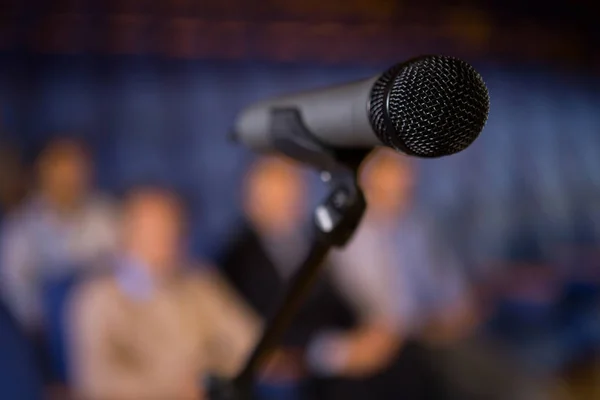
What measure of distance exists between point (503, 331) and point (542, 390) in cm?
28

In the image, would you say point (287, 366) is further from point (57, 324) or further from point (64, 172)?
point (64, 172)

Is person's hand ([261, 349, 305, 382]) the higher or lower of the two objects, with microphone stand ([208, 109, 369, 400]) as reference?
lower

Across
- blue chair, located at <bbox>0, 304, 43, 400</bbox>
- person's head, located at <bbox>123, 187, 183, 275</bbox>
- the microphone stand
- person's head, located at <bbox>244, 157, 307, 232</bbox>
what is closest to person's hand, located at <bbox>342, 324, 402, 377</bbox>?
person's head, located at <bbox>244, 157, 307, 232</bbox>

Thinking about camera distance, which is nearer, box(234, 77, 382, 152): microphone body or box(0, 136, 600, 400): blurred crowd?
box(234, 77, 382, 152): microphone body

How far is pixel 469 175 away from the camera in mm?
2836

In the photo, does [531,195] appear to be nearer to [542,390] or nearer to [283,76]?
[542,390]

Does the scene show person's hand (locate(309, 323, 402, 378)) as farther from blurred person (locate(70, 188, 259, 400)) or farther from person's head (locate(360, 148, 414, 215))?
person's head (locate(360, 148, 414, 215))

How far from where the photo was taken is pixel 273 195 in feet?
8.62

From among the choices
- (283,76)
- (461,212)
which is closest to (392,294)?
(461,212)

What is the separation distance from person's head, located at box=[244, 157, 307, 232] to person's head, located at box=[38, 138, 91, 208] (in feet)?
1.88

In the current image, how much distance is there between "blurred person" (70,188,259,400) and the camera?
2.45m

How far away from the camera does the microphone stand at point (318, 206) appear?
0.76 metres

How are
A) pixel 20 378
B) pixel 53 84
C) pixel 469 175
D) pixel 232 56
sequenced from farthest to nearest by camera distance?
1. pixel 469 175
2. pixel 232 56
3. pixel 53 84
4. pixel 20 378

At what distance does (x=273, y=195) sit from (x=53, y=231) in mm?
772
